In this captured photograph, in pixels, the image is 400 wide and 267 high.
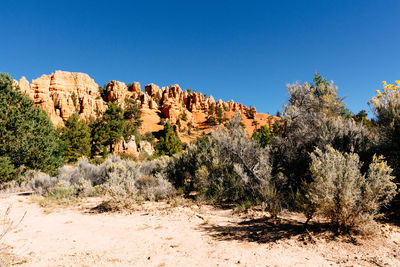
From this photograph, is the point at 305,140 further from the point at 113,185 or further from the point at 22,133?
the point at 22,133

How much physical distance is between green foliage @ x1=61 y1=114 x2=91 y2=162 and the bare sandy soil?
78.4ft

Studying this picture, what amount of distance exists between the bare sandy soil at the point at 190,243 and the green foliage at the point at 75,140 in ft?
78.4

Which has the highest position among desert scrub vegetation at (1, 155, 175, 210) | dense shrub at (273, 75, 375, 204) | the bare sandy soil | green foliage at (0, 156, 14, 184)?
dense shrub at (273, 75, 375, 204)

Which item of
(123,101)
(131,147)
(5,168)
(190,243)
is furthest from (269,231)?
(123,101)

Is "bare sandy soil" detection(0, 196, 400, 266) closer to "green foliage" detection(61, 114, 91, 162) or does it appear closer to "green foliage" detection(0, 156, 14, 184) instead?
"green foliage" detection(0, 156, 14, 184)

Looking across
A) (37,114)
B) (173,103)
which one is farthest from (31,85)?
(37,114)

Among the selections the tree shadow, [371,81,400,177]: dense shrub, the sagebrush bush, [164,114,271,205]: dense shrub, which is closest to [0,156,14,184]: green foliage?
[164,114,271,205]: dense shrub

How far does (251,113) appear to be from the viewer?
84.1 m

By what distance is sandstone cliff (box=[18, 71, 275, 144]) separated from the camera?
52594mm

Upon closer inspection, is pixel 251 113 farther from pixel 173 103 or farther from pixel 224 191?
pixel 224 191

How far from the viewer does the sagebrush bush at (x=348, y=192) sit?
3701 mm

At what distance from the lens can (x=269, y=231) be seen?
4.34 metres

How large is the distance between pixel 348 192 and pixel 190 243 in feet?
10.7

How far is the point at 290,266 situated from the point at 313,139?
5.42 m
